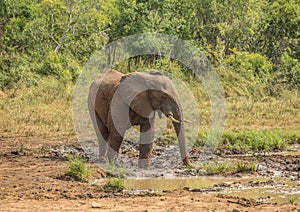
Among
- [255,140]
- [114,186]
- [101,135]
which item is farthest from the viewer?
[255,140]

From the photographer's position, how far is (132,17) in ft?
86.0

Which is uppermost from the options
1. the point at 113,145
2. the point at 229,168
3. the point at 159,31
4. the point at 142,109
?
the point at 159,31

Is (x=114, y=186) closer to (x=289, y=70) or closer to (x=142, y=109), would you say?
(x=142, y=109)

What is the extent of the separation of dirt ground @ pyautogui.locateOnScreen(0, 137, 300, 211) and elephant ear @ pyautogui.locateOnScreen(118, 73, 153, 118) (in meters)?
1.46

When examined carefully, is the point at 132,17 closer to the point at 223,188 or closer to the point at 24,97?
the point at 24,97

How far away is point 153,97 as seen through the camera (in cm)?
1291

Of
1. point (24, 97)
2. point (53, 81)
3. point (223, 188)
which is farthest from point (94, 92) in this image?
point (53, 81)

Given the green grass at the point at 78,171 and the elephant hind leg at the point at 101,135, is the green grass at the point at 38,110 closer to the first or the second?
the elephant hind leg at the point at 101,135

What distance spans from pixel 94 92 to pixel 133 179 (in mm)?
3609

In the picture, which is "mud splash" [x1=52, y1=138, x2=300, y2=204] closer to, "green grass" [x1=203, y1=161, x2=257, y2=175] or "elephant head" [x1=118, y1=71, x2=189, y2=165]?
"green grass" [x1=203, y1=161, x2=257, y2=175]

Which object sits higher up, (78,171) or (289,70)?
(289,70)

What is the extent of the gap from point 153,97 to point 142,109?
1.05 feet

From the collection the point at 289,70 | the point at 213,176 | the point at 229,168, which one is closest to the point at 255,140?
the point at 229,168

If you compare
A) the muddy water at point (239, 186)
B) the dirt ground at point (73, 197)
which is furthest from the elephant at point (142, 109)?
the muddy water at point (239, 186)
